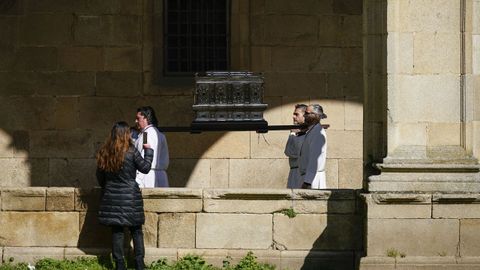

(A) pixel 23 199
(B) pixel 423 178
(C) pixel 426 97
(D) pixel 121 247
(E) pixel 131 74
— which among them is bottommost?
(D) pixel 121 247

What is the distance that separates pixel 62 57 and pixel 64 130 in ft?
3.10

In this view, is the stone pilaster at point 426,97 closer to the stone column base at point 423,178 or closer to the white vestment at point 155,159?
the stone column base at point 423,178

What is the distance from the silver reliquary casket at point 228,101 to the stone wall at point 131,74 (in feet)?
11.1

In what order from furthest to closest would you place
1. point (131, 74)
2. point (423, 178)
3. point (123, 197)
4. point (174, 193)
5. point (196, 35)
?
point (196, 35) → point (131, 74) → point (174, 193) → point (123, 197) → point (423, 178)

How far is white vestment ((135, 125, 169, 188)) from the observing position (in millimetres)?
14797

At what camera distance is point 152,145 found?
14758 millimetres

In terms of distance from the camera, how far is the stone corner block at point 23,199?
13375 millimetres

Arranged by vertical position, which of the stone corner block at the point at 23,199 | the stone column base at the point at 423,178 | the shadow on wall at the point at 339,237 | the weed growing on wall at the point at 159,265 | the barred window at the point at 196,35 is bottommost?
the weed growing on wall at the point at 159,265

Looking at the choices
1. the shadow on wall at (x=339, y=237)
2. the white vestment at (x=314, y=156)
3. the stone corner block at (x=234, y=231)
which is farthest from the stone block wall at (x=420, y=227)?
the white vestment at (x=314, y=156)

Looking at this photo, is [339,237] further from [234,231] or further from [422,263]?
[234,231]

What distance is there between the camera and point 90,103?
17.7 m

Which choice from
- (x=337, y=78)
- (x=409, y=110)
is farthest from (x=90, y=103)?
(x=409, y=110)

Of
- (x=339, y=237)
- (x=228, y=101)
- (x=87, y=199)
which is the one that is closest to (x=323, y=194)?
(x=339, y=237)

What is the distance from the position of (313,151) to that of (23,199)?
9.74 feet
